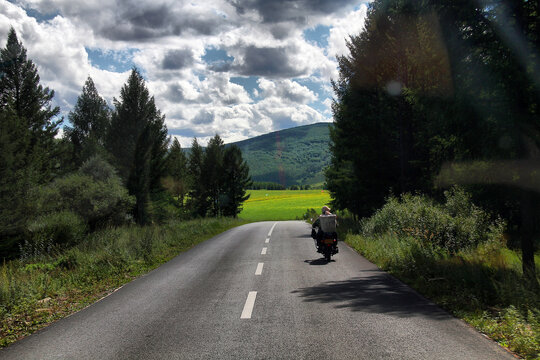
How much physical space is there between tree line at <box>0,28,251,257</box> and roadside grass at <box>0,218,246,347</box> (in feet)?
15.0

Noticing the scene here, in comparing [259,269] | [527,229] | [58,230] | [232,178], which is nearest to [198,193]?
[232,178]

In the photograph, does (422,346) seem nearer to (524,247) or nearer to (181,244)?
(524,247)

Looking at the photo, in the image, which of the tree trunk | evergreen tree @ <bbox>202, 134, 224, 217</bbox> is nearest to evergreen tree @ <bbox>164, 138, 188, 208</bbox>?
evergreen tree @ <bbox>202, 134, 224, 217</bbox>

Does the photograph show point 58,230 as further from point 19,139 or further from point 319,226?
point 319,226

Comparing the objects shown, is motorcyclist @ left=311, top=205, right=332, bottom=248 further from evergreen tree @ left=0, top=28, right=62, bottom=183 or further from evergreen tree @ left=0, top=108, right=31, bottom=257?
evergreen tree @ left=0, top=28, right=62, bottom=183

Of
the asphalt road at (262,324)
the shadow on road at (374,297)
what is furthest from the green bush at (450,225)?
the shadow on road at (374,297)

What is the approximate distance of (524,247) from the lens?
891 centimetres

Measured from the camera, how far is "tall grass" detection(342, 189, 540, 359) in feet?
17.2

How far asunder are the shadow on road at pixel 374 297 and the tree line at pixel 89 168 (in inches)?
513

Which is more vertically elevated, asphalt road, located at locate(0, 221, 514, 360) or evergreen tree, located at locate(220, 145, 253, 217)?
evergreen tree, located at locate(220, 145, 253, 217)

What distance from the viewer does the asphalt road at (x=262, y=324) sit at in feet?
14.9

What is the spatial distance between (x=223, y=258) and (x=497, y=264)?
27.3 feet

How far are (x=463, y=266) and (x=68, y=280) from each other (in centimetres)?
A: 968

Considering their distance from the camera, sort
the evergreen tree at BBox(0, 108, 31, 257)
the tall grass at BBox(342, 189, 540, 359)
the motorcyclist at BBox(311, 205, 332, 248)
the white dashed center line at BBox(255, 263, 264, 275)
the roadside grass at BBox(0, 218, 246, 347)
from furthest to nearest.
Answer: the evergreen tree at BBox(0, 108, 31, 257)
the motorcyclist at BBox(311, 205, 332, 248)
the white dashed center line at BBox(255, 263, 264, 275)
the roadside grass at BBox(0, 218, 246, 347)
the tall grass at BBox(342, 189, 540, 359)
